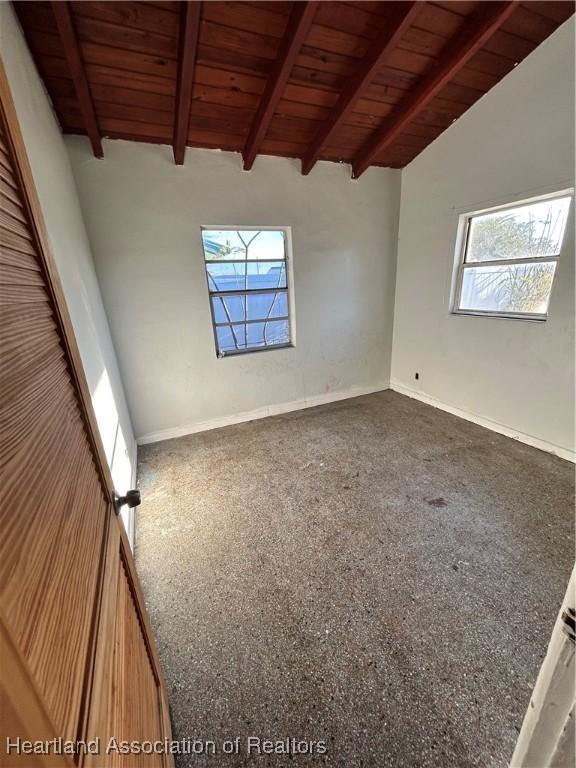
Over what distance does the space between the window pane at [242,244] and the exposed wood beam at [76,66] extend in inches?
37.5

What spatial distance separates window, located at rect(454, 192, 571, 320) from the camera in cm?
231

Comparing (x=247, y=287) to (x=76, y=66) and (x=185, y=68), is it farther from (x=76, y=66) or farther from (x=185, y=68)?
(x=76, y=66)

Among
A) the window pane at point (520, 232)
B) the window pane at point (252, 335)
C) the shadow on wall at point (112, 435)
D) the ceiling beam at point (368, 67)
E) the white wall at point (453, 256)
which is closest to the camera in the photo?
the shadow on wall at point (112, 435)

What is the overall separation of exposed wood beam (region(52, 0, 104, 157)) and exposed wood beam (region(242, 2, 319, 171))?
1102 mm

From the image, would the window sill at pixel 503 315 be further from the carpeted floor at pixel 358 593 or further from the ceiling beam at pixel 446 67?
the ceiling beam at pixel 446 67

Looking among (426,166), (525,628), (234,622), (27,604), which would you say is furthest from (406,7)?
(234,622)

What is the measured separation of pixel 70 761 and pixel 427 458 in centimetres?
258

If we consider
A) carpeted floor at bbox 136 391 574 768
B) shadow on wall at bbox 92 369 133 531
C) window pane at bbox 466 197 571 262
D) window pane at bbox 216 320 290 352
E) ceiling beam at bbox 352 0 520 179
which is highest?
ceiling beam at bbox 352 0 520 179

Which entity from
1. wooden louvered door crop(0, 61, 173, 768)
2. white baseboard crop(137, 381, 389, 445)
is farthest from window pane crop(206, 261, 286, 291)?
wooden louvered door crop(0, 61, 173, 768)

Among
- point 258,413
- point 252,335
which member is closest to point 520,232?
point 252,335

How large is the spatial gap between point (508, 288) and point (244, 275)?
243cm

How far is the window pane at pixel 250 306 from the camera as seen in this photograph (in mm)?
2973

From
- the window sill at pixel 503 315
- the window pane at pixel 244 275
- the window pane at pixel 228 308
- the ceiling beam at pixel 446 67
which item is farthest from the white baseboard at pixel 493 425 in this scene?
the ceiling beam at pixel 446 67

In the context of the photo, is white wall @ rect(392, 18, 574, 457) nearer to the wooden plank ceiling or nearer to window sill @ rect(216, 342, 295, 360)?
the wooden plank ceiling
